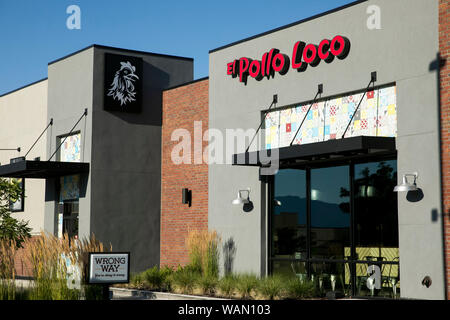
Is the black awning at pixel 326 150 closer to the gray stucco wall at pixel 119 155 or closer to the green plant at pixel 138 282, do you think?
the green plant at pixel 138 282

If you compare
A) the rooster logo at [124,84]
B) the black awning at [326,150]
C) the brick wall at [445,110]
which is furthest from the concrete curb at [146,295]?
the rooster logo at [124,84]

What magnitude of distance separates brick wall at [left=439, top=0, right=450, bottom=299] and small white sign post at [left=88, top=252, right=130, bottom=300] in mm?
6157

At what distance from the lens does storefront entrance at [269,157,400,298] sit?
14.6 metres

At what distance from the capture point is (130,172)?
22.4 meters

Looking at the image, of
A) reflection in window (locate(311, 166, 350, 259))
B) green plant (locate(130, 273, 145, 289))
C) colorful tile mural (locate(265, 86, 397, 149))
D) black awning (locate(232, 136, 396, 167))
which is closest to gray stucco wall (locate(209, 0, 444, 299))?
colorful tile mural (locate(265, 86, 397, 149))

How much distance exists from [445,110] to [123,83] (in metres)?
11.9

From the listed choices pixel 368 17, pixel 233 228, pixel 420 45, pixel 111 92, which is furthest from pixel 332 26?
pixel 111 92

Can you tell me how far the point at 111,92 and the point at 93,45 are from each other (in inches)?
64.0

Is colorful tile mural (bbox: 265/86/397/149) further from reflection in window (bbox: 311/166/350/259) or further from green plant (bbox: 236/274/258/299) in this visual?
green plant (bbox: 236/274/258/299)

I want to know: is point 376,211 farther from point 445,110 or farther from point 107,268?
point 107,268

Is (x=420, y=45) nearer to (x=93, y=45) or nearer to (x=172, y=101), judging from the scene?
(x=172, y=101)

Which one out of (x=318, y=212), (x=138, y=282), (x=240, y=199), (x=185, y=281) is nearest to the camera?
(x=318, y=212)

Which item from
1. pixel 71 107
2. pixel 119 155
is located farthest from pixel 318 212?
pixel 71 107

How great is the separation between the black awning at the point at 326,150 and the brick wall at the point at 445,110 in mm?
1266
